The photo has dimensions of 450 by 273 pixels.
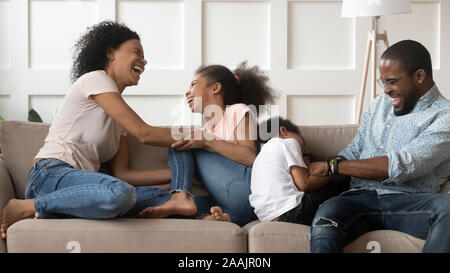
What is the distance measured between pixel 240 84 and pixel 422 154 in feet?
3.05

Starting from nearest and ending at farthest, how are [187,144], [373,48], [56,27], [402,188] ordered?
[402,188] → [187,144] → [373,48] → [56,27]

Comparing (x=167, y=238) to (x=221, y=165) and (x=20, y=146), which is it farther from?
(x=20, y=146)

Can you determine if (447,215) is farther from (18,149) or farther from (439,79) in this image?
(439,79)

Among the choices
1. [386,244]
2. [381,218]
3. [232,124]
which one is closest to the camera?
[386,244]

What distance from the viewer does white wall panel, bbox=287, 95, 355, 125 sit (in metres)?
3.90

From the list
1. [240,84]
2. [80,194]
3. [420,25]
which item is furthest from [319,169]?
[420,25]

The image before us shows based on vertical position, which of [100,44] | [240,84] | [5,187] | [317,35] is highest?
[317,35]

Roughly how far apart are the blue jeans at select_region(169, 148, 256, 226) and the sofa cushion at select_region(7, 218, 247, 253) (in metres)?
0.29

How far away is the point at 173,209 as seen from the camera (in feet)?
6.58

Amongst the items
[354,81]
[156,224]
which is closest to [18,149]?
[156,224]

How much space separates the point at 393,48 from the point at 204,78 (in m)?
0.81

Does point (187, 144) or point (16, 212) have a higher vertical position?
point (187, 144)

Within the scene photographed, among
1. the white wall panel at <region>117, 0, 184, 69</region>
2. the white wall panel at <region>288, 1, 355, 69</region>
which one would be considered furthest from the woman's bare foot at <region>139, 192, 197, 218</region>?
the white wall panel at <region>288, 1, 355, 69</region>

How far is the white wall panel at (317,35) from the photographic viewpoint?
3877 millimetres
